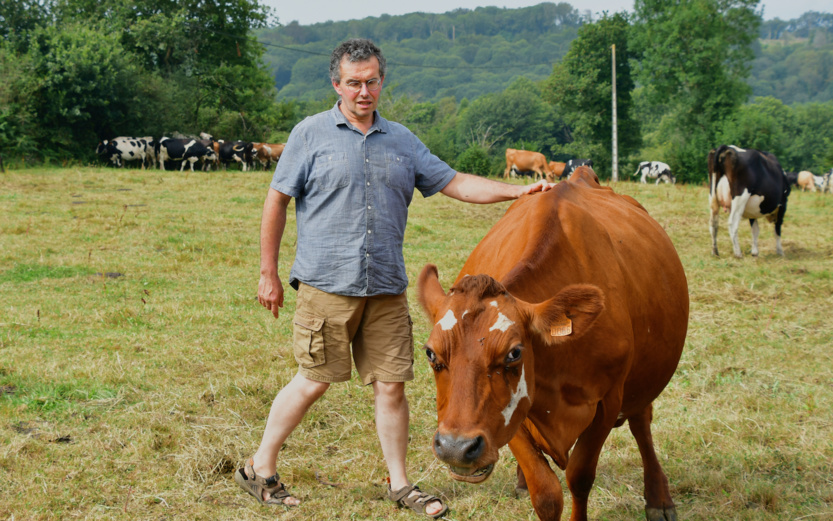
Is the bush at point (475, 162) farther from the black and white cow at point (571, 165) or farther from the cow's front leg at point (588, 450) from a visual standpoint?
the cow's front leg at point (588, 450)

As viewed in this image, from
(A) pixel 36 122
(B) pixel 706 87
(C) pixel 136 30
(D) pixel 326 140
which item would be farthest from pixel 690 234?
(B) pixel 706 87

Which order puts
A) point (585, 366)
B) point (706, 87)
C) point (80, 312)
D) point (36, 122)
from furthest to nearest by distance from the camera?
point (706, 87) → point (36, 122) → point (80, 312) → point (585, 366)

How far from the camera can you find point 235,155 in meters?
29.0

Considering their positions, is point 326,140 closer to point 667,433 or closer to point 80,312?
point 667,433

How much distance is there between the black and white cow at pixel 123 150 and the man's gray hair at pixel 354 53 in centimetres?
2440

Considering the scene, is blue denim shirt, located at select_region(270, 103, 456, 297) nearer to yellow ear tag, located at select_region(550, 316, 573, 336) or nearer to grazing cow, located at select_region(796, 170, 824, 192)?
yellow ear tag, located at select_region(550, 316, 573, 336)

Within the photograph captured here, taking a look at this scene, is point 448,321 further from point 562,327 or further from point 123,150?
point 123,150

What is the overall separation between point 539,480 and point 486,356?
831mm

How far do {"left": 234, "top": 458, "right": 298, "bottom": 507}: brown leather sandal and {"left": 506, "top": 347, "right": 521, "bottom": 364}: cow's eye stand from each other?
177 centimetres

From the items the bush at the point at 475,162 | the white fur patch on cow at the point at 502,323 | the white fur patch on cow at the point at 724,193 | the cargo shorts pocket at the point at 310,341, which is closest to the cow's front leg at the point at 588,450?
the white fur patch on cow at the point at 502,323

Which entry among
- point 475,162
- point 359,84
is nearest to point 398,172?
point 359,84

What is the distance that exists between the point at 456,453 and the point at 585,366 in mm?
805

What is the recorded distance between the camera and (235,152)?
28.9 m

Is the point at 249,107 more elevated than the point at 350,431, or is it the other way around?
the point at 249,107
